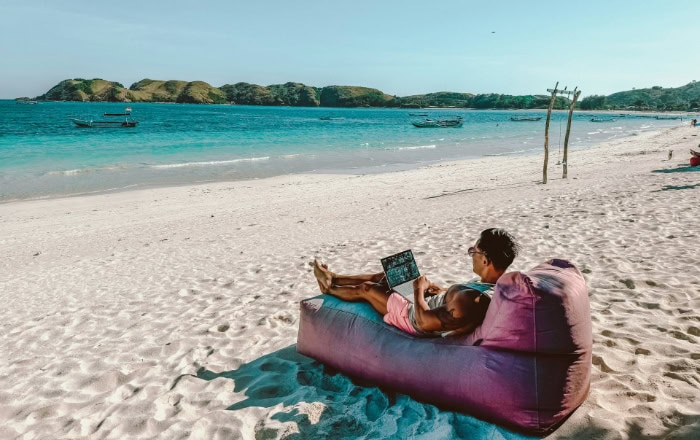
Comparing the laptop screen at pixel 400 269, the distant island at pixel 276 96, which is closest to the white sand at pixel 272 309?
the laptop screen at pixel 400 269

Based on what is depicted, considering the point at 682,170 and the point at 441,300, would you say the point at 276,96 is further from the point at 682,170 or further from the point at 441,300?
the point at 441,300

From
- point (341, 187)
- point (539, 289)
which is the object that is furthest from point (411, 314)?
point (341, 187)

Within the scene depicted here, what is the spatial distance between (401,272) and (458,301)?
0.57 m

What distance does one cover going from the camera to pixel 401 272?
3473 millimetres

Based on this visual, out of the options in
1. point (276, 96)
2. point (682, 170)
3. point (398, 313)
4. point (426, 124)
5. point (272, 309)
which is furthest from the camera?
point (276, 96)

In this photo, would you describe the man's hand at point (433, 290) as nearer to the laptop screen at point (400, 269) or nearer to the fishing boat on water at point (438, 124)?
the laptop screen at point (400, 269)

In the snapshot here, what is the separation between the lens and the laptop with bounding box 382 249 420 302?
11.3 ft

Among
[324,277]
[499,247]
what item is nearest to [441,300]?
[499,247]

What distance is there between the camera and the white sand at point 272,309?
10.3 ft

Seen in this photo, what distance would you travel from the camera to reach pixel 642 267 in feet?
18.2

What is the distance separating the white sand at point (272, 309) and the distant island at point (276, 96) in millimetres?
156188

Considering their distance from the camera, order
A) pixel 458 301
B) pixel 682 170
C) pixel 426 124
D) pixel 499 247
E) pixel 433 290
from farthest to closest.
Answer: pixel 426 124, pixel 682 170, pixel 433 290, pixel 499 247, pixel 458 301

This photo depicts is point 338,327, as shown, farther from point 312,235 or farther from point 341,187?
point 341,187

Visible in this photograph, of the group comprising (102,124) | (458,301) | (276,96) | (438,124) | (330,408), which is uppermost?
(276,96)
